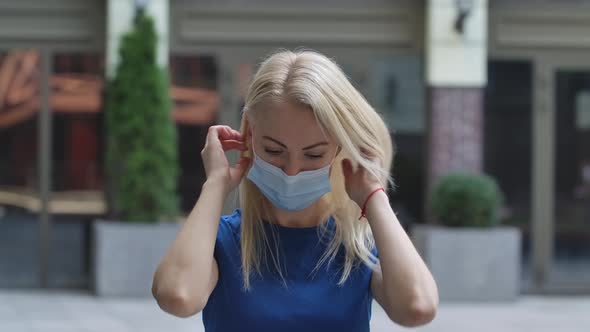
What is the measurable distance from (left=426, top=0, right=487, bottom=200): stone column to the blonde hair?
7896 millimetres

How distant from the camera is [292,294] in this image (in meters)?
2.20

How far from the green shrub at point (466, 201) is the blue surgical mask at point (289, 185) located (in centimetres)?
731

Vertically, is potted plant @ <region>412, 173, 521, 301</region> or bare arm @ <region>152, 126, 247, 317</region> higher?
bare arm @ <region>152, 126, 247, 317</region>

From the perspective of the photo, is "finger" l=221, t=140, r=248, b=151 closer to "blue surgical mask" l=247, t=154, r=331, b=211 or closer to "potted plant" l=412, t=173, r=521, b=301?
"blue surgical mask" l=247, t=154, r=331, b=211

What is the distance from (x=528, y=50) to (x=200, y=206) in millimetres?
8684

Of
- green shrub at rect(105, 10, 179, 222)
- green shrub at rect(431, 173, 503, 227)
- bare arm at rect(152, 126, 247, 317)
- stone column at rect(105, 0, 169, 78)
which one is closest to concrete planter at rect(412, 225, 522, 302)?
green shrub at rect(431, 173, 503, 227)

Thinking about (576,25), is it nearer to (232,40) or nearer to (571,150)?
(571,150)

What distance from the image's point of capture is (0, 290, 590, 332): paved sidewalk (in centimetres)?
799

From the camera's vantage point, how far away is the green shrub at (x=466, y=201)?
941 centimetres

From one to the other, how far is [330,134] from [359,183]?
0.72 feet

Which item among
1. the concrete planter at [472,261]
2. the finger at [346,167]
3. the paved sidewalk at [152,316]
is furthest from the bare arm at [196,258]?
the concrete planter at [472,261]

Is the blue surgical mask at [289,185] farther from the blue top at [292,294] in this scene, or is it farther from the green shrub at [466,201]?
the green shrub at [466,201]

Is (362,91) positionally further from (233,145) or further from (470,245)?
(233,145)

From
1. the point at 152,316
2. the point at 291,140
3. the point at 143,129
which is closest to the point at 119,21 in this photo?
the point at 143,129
